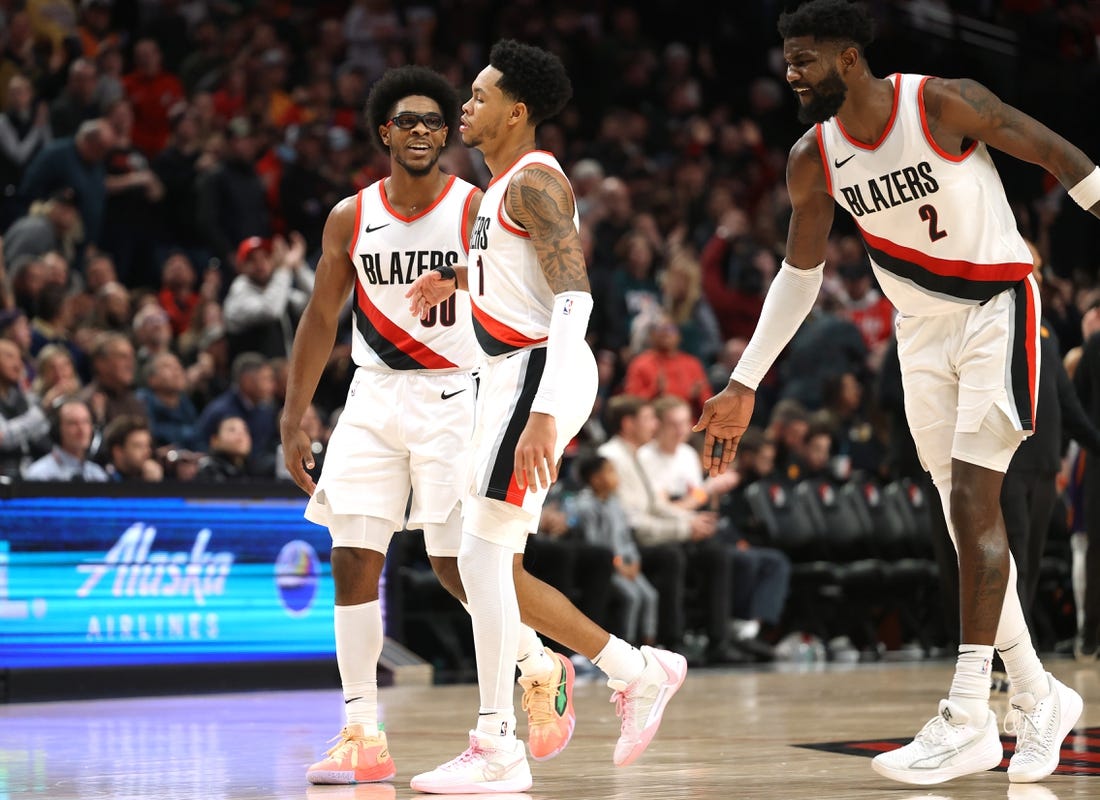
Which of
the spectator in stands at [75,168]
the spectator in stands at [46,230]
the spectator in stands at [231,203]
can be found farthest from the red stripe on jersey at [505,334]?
the spectator in stands at [231,203]

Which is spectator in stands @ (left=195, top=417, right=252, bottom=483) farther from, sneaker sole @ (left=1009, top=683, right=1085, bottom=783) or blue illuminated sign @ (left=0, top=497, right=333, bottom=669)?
sneaker sole @ (left=1009, top=683, right=1085, bottom=783)

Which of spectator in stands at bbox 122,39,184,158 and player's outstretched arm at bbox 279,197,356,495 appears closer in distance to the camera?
player's outstretched arm at bbox 279,197,356,495

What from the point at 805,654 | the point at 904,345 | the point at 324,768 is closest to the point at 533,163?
the point at 904,345

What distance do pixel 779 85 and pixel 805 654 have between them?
9.44m

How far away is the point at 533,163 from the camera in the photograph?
523cm

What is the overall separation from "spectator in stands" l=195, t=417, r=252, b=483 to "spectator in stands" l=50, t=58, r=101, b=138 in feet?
13.4

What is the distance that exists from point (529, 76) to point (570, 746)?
103 inches

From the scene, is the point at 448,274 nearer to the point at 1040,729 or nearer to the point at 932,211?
the point at 932,211

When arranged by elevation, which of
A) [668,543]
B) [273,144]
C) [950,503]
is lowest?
[668,543]

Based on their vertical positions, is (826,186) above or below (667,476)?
above

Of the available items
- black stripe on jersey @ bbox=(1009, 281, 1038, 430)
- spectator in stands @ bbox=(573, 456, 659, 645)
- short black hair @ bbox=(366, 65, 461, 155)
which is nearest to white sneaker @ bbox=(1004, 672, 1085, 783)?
black stripe on jersey @ bbox=(1009, 281, 1038, 430)

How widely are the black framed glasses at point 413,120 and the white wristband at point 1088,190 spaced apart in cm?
210

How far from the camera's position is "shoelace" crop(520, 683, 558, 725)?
5562mm

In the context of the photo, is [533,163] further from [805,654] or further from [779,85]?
[779,85]
